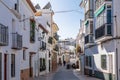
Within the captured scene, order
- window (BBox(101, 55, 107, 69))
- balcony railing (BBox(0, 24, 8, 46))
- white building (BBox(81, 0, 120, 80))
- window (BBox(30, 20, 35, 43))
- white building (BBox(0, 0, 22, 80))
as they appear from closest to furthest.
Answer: balcony railing (BBox(0, 24, 8, 46)) → white building (BBox(0, 0, 22, 80)) → white building (BBox(81, 0, 120, 80)) → window (BBox(101, 55, 107, 69)) → window (BBox(30, 20, 35, 43))

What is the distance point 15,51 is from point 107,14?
803cm

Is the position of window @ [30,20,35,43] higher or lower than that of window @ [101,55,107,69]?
higher

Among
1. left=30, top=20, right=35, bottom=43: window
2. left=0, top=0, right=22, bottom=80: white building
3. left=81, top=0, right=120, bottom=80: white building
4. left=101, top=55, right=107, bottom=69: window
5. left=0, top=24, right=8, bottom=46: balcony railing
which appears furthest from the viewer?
left=30, top=20, right=35, bottom=43: window

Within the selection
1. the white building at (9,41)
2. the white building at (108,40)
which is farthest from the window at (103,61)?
the white building at (9,41)

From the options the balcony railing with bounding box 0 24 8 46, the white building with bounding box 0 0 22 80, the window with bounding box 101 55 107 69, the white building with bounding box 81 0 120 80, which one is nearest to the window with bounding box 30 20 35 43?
the white building with bounding box 81 0 120 80

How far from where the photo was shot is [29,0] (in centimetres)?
3209

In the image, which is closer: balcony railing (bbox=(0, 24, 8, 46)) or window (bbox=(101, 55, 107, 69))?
balcony railing (bbox=(0, 24, 8, 46))

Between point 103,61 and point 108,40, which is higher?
point 108,40

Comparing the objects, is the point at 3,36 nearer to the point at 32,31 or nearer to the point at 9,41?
the point at 9,41

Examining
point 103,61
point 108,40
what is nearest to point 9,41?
point 108,40

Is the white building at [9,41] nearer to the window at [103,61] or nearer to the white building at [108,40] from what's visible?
the white building at [108,40]

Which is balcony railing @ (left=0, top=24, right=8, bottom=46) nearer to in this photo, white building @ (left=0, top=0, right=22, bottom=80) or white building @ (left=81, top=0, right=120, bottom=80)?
white building @ (left=0, top=0, right=22, bottom=80)

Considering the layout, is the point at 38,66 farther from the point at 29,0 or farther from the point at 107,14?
the point at 107,14

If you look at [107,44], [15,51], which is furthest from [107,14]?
[15,51]
